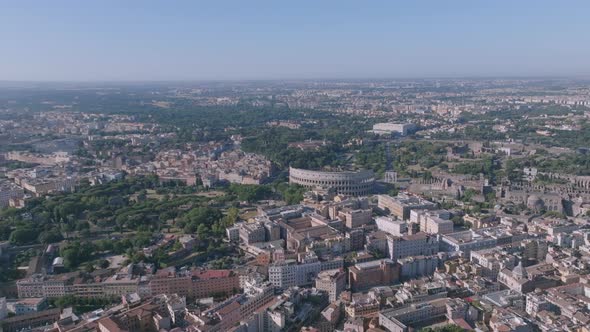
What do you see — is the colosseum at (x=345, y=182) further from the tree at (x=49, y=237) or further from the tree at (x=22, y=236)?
the tree at (x=22, y=236)

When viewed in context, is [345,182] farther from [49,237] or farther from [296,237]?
[49,237]

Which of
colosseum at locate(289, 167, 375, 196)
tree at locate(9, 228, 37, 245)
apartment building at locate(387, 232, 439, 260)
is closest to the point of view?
apartment building at locate(387, 232, 439, 260)

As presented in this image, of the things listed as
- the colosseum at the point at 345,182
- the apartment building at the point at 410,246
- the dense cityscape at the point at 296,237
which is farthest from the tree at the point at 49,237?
the colosseum at the point at 345,182

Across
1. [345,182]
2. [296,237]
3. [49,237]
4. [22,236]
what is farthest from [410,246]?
[22,236]

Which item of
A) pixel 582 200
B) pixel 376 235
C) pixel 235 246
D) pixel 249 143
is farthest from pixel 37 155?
pixel 582 200

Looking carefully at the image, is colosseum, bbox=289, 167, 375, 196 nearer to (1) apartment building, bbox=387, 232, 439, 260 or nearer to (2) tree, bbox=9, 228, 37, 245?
(1) apartment building, bbox=387, 232, 439, 260

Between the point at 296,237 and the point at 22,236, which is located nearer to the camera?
the point at 296,237

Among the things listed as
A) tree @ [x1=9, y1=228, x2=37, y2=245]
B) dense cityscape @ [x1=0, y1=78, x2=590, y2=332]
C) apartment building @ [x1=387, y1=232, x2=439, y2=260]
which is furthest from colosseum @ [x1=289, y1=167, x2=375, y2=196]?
tree @ [x1=9, y1=228, x2=37, y2=245]

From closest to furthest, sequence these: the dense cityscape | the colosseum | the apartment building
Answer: the dense cityscape, the apartment building, the colosseum

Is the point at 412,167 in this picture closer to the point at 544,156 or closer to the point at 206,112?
the point at 544,156
